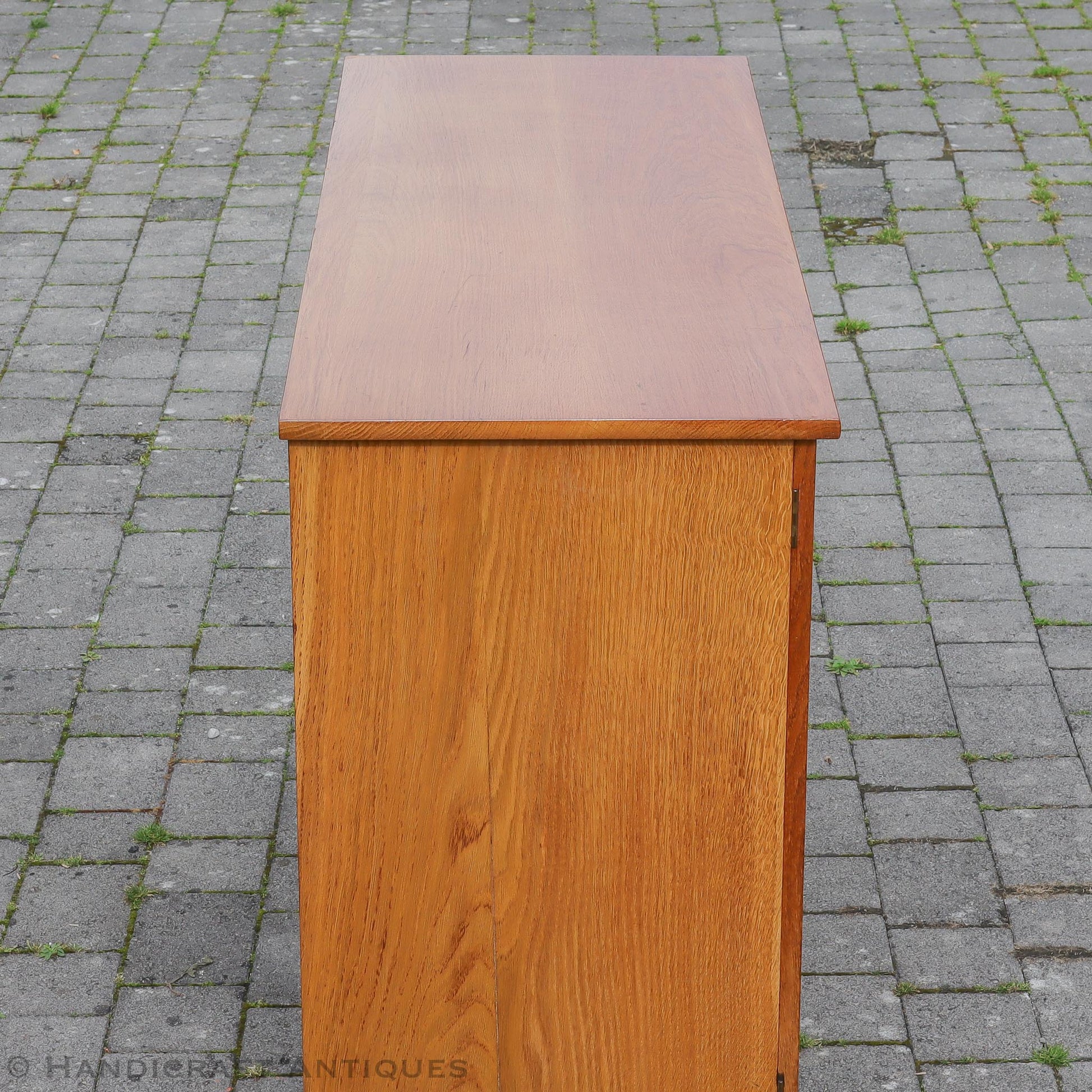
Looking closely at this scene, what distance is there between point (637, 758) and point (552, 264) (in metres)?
0.84

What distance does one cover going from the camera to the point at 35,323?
528 cm

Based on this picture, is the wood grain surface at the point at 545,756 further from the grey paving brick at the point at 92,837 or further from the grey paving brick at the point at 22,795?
the grey paving brick at the point at 22,795

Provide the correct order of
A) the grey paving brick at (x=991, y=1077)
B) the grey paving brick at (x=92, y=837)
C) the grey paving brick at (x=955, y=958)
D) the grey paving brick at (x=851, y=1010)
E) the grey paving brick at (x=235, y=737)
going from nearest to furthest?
the grey paving brick at (x=991, y=1077), the grey paving brick at (x=851, y=1010), the grey paving brick at (x=955, y=958), the grey paving brick at (x=92, y=837), the grey paving brick at (x=235, y=737)

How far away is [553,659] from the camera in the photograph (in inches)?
87.4

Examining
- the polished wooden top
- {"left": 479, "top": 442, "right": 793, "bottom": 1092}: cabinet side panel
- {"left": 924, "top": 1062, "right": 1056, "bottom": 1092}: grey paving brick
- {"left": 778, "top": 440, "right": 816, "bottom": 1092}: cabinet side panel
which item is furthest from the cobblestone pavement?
the polished wooden top

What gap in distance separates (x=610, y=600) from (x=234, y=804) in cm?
158

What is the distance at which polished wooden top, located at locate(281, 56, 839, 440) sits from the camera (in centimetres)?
211

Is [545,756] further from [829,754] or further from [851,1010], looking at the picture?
[829,754]

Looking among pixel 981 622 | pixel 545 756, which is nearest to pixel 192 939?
pixel 545 756

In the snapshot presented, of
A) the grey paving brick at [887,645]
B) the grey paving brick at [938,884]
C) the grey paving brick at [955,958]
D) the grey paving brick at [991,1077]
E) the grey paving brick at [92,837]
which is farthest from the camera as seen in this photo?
the grey paving brick at [887,645]

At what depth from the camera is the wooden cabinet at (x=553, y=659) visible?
2125 millimetres

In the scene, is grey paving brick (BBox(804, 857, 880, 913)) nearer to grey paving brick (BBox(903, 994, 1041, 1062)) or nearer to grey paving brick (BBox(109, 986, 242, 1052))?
grey paving brick (BBox(903, 994, 1041, 1062))

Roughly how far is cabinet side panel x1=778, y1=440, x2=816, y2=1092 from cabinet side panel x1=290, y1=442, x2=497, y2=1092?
46 centimetres

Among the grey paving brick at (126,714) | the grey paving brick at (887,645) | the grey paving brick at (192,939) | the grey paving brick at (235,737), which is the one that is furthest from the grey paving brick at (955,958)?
the grey paving brick at (126,714)
